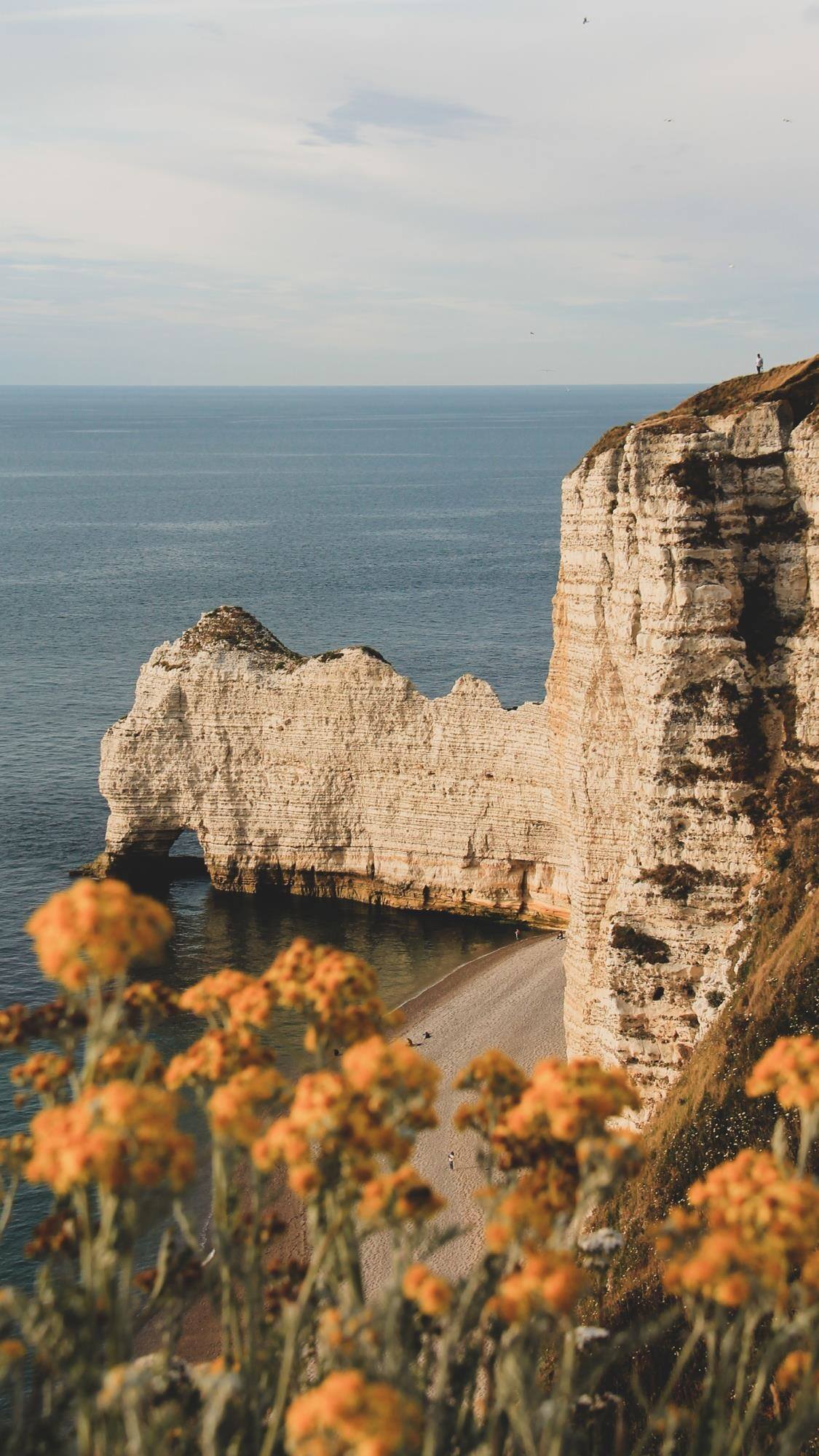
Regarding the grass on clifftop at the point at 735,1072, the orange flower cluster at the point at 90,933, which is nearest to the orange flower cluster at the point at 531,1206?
the orange flower cluster at the point at 90,933

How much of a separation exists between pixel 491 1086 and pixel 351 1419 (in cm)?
288

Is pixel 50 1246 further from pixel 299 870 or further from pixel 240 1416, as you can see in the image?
pixel 299 870

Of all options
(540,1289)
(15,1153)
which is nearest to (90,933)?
(15,1153)

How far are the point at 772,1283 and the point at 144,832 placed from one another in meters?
45.2

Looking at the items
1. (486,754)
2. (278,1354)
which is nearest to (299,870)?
(486,754)

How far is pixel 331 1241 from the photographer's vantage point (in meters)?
7.89

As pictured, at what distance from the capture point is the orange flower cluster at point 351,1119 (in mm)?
7312

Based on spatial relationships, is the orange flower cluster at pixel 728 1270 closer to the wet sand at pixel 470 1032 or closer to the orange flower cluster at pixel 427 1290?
the orange flower cluster at pixel 427 1290

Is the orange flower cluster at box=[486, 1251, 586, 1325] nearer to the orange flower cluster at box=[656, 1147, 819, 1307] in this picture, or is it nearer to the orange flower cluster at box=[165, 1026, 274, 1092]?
the orange flower cluster at box=[656, 1147, 819, 1307]

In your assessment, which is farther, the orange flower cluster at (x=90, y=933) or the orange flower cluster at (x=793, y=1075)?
the orange flower cluster at (x=793, y=1075)

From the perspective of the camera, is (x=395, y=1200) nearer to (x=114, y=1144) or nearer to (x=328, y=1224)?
(x=328, y=1224)

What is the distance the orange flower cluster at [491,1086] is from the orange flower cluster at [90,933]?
8.01ft

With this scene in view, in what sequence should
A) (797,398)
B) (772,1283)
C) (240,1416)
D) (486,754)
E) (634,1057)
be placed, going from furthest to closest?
(486,754)
(797,398)
(634,1057)
(240,1416)
(772,1283)

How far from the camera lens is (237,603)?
3868 inches
